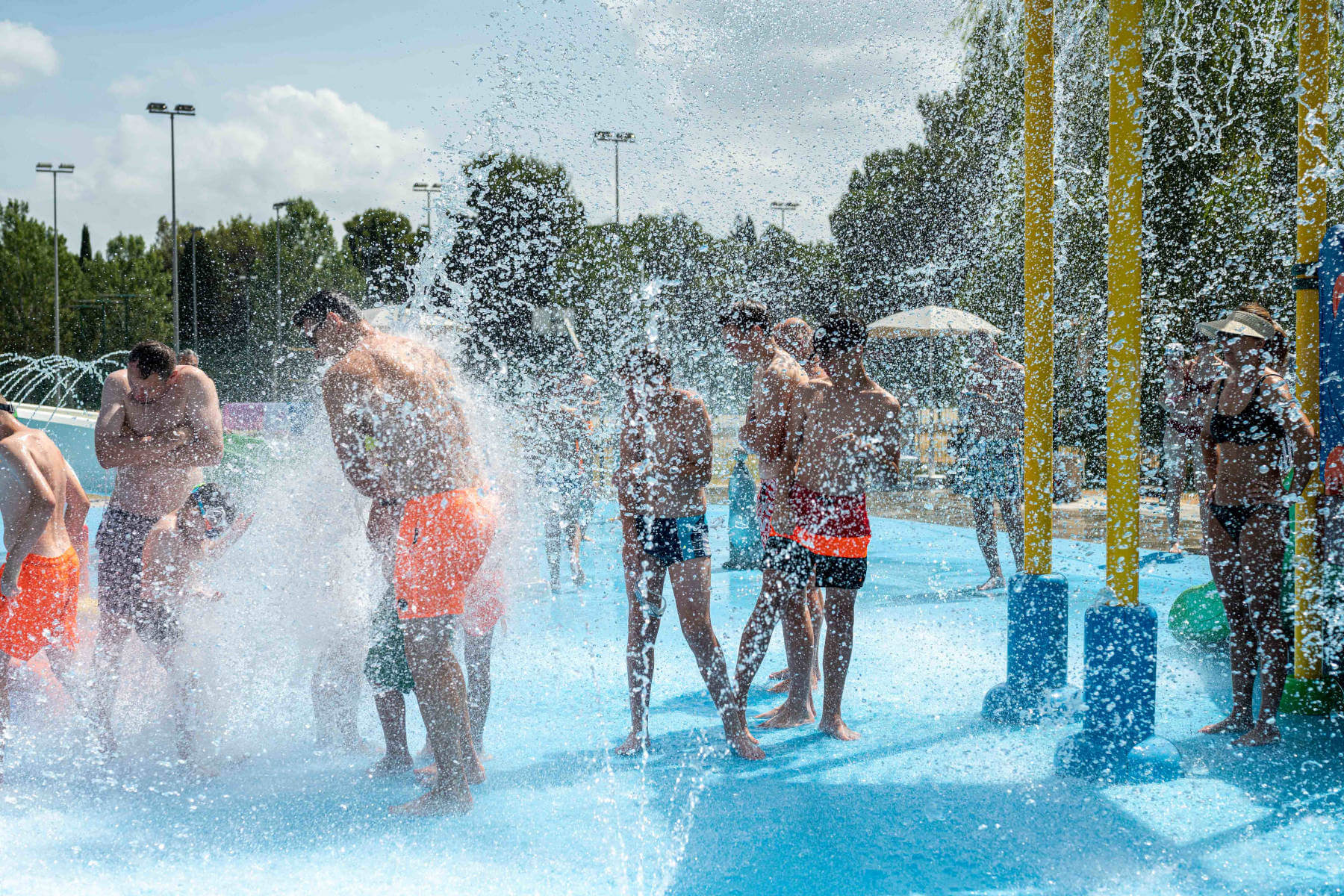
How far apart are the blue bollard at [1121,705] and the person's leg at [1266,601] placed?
622 millimetres

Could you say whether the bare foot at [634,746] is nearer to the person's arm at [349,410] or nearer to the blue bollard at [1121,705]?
the person's arm at [349,410]

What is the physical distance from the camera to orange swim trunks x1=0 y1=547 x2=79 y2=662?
341 centimetres

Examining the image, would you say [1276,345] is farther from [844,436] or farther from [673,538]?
[673,538]

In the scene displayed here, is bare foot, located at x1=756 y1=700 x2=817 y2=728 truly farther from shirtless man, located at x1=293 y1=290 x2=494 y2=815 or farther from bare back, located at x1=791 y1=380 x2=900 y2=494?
shirtless man, located at x1=293 y1=290 x2=494 y2=815

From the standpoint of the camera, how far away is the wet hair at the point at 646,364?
3.67m

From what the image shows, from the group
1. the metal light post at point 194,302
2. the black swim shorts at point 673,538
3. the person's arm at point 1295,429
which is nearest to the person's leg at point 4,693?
the black swim shorts at point 673,538

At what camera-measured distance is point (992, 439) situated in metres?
7.10

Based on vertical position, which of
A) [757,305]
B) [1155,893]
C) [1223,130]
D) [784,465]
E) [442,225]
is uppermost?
[1223,130]

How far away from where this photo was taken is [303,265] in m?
50.4

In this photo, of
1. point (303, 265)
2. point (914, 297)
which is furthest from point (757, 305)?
point (303, 265)

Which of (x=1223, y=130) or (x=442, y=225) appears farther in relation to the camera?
(x=1223, y=130)

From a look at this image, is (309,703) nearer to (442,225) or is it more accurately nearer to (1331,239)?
(442,225)

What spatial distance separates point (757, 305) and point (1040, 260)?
3.81ft

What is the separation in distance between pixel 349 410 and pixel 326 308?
43cm
